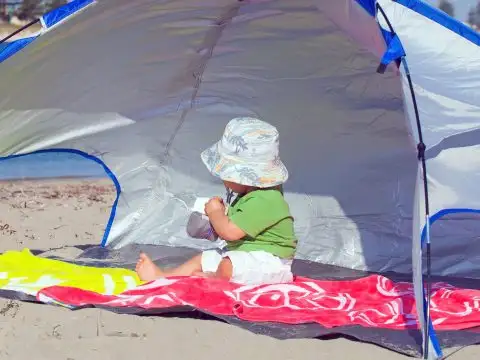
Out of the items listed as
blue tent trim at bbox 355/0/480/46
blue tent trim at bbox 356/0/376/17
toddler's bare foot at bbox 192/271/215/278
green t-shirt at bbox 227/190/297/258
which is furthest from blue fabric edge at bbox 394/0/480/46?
toddler's bare foot at bbox 192/271/215/278

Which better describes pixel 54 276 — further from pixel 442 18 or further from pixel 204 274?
pixel 442 18

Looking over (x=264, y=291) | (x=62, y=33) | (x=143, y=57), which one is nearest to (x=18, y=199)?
(x=143, y=57)

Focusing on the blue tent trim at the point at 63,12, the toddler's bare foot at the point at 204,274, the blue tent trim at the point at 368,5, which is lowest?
the toddler's bare foot at the point at 204,274

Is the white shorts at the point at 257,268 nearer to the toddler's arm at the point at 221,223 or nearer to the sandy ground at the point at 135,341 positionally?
the toddler's arm at the point at 221,223

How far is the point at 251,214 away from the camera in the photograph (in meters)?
3.55

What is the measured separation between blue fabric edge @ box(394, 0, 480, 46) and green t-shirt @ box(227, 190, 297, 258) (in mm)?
969

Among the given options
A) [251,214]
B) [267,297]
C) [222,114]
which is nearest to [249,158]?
[251,214]

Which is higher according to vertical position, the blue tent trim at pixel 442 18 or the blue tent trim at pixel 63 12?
the blue tent trim at pixel 63 12

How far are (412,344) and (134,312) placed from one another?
3.18 ft

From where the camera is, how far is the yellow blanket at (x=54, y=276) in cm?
352

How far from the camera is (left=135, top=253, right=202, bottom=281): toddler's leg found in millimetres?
3641

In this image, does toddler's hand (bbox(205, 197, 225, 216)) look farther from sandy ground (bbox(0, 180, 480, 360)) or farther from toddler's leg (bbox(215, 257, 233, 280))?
sandy ground (bbox(0, 180, 480, 360))

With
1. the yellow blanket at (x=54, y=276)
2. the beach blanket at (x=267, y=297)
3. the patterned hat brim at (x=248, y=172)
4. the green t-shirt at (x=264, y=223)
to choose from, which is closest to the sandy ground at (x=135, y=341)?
the beach blanket at (x=267, y=297)

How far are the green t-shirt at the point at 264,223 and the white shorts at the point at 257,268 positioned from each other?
45 millimetres
